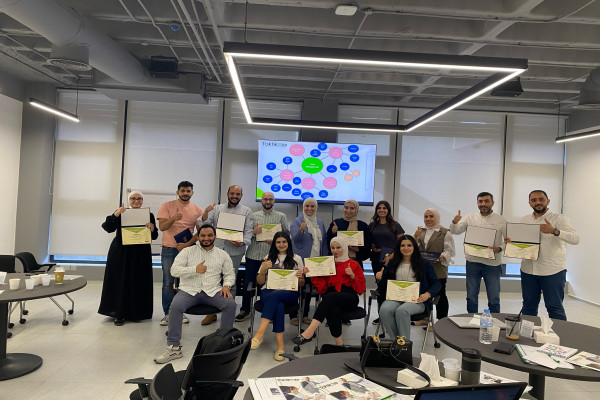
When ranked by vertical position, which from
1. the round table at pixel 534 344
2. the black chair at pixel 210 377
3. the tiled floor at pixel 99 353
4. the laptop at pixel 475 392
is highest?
the laptop at pixel 475 392

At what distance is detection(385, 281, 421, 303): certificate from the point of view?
3705mm

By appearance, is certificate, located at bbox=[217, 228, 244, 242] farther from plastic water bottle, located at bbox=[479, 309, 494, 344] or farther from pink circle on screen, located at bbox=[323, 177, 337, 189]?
plastic water bottle, located at bbox=[479, 309, 494, 344]

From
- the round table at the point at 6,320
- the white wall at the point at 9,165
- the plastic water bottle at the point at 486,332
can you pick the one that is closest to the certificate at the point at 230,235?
the round table at the point at 6,320

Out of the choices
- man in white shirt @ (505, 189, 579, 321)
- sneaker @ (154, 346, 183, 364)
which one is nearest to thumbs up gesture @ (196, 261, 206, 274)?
sneaker @ (154, 346, 183, 364)

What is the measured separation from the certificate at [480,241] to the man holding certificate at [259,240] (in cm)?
223

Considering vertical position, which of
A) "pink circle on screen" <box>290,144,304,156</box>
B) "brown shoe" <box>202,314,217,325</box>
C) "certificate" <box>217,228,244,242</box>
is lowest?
"brown shoe" <box>202,314,217,325</box>

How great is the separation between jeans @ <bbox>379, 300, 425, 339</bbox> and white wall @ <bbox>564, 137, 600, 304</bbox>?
16.3ft

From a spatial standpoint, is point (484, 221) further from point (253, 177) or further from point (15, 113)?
point (15, 113)

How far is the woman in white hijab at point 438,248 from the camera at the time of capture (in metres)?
4.64

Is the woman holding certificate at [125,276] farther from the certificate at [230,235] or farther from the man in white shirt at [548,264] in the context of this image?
the man in white shirt at [548,264]

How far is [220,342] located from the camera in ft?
7.30

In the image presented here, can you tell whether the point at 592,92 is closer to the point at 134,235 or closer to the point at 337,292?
the point at 337,292

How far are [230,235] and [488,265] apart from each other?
311 centimetres

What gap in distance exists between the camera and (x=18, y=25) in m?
4.70
